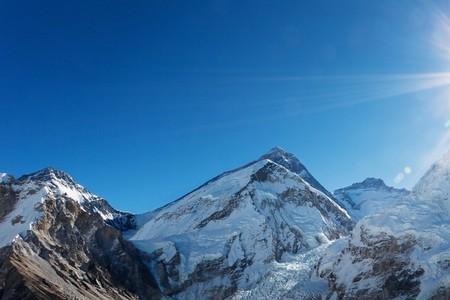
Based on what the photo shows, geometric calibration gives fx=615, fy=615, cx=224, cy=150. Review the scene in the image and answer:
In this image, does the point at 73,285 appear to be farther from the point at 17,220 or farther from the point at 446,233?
the point at 446,233

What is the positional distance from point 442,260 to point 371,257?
2925 cm

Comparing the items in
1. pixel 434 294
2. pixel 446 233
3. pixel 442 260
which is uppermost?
pixel 446 233

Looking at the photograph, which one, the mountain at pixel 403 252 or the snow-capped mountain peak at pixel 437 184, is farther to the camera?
the snow-capped mountain peak at pixel 437 184

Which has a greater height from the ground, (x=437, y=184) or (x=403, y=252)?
(x=437, y=184)

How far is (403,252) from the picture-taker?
157125 millimetres

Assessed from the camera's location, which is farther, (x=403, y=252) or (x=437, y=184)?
(x=437, y=184)

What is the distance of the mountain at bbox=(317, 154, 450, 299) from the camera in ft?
467

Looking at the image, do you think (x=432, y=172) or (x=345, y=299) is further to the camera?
(x=432, y=172)

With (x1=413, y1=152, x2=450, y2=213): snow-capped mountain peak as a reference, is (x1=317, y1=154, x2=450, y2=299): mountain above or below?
below

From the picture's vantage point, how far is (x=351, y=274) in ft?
553

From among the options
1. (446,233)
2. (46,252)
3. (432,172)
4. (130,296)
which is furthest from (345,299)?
(46,252)

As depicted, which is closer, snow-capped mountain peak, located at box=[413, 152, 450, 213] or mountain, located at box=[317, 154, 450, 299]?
mountain, located at box=[317, 154, 450, 299]

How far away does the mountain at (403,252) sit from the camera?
142375mm

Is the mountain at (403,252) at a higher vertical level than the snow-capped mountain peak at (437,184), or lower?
lower
